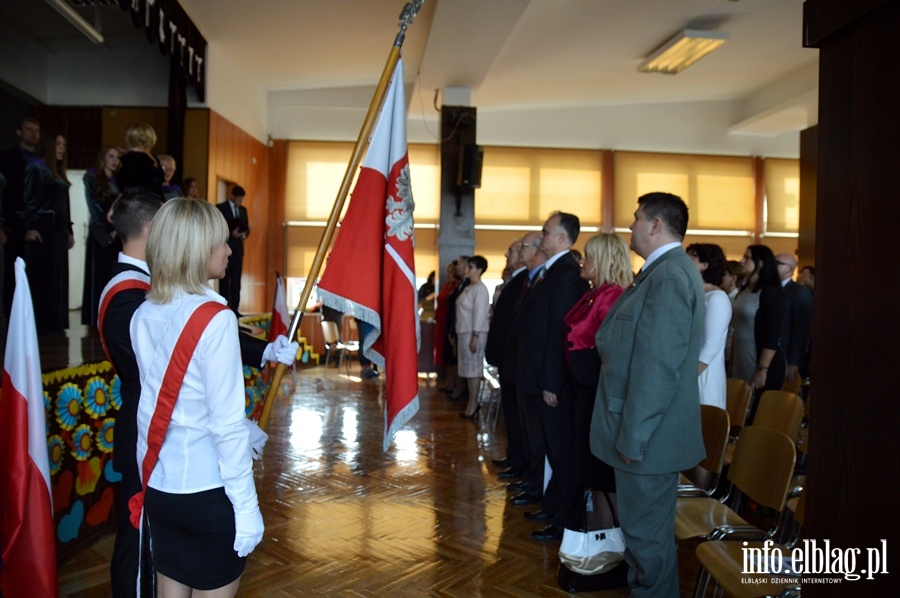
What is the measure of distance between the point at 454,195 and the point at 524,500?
599 cm

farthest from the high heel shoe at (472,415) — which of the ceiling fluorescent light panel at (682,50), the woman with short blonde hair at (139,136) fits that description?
the ceiling fluorescent light panel at (682,50)

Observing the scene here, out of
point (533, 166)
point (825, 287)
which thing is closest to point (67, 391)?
point (825, 287)

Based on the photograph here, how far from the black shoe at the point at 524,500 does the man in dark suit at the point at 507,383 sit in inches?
20.2

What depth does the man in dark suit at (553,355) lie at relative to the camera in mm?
3455

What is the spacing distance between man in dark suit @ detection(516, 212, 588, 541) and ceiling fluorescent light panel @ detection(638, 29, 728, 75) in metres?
5.21

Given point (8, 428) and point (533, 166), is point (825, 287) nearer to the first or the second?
point (8, 428)

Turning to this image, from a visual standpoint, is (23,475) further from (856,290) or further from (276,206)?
(276,206)

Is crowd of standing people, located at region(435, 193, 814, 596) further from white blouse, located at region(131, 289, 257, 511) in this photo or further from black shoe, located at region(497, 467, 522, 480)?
white blouse, located at region(131, 289, 257, 511)

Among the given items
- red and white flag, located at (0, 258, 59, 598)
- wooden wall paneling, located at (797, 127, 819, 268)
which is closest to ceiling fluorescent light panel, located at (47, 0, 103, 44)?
red and white flag, located at (0, 258, 59, 598)

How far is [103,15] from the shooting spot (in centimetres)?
803

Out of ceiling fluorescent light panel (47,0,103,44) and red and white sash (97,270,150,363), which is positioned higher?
ceiling fluorescent light panel (47,0,103,44)

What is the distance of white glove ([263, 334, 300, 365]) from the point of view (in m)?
2.20

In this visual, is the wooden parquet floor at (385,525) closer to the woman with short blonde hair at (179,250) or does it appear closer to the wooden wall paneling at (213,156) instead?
the woman with short blonde hair at (179,250)

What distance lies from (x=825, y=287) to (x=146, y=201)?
1950 millimetres
